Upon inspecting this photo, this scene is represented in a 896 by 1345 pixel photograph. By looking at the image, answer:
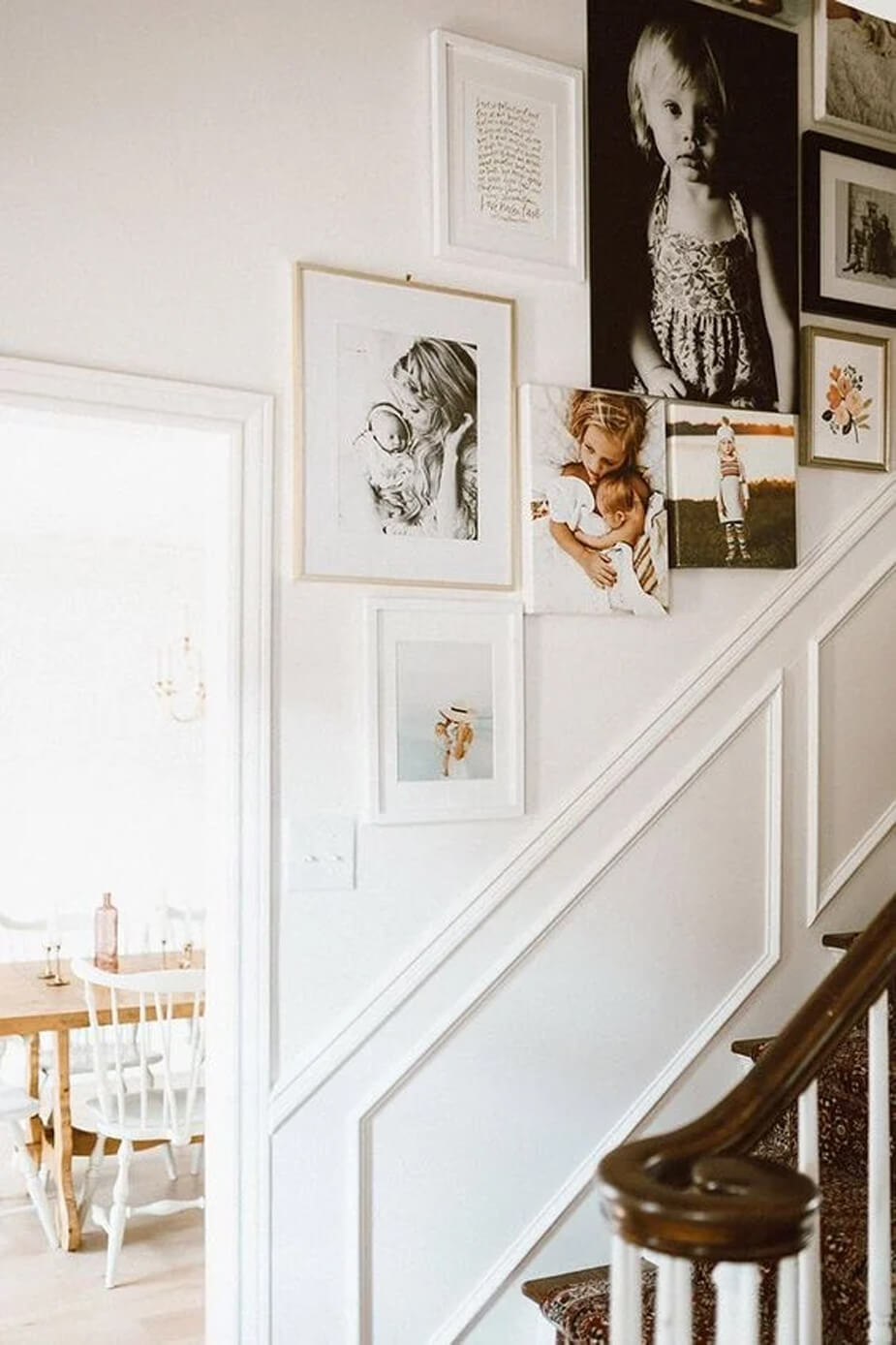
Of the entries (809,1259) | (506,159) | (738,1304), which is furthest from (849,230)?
(738,1304)

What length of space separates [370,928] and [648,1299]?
881 mm

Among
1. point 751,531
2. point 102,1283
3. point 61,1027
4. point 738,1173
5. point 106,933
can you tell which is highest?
point 751,531

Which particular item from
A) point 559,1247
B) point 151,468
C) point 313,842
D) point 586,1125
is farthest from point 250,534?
point 151,468

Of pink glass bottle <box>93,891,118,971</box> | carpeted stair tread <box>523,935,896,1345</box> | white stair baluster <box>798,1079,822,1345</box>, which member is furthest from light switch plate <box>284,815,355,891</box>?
pink glass bottle <box>93,891,118,971</box>

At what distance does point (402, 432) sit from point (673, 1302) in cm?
187

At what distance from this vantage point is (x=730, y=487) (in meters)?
3.21

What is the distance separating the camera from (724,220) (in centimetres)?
324

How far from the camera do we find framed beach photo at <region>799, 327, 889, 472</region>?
3357 mm

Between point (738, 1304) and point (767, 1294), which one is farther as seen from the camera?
point (767, 1294)

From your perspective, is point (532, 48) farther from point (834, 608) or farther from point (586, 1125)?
point (586, 1125)

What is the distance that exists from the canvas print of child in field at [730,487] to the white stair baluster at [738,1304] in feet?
6.46

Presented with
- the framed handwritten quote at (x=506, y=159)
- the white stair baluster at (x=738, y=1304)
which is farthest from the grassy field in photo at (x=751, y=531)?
the white stair baluster at (x=738, y=1304)

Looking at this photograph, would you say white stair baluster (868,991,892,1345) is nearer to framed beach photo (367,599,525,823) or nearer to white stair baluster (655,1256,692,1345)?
white stair baluster (655,1256,692,1345)

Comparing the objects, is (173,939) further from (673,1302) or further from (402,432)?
(673,1302)
